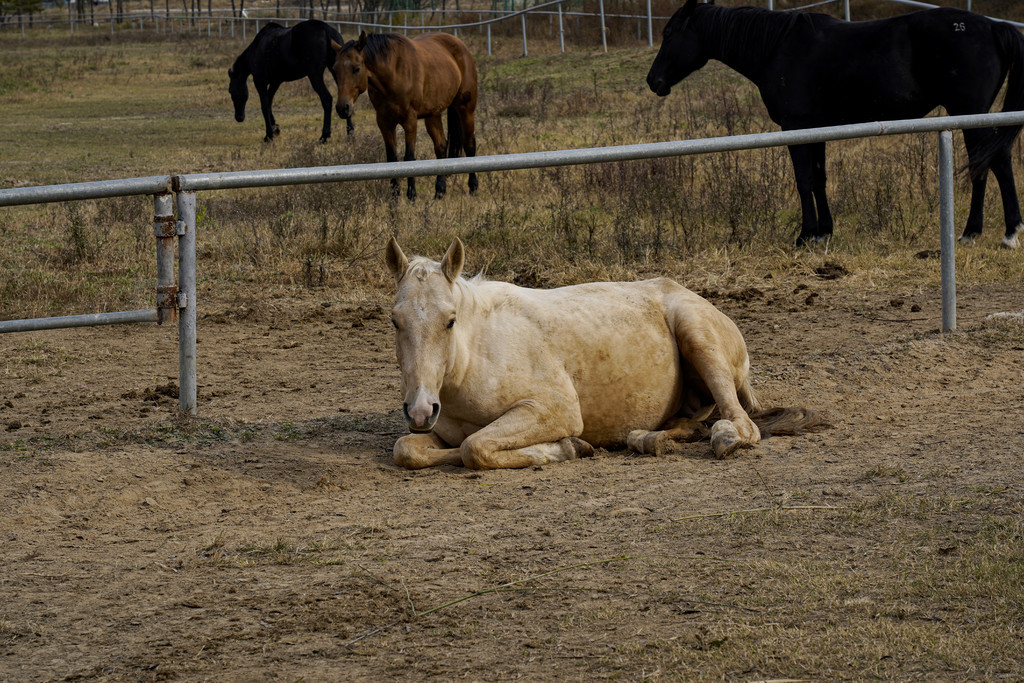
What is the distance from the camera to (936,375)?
5.88 m

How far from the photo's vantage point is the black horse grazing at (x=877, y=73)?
30.3 ft

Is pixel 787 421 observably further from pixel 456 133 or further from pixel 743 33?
pixel 456 133

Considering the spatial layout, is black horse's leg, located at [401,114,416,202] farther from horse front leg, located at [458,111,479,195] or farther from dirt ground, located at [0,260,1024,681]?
dirt ground, located at [0,260,1024,681]

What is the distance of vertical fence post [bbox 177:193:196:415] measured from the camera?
515 centimetres

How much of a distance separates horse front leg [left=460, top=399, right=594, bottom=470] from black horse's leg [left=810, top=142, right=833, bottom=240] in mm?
5557

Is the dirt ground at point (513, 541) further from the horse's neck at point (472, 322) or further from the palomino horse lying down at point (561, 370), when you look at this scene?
the horse's neck at point (472, 322)

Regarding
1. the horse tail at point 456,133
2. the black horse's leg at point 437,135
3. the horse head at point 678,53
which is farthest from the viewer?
the horse tail at point 456,133

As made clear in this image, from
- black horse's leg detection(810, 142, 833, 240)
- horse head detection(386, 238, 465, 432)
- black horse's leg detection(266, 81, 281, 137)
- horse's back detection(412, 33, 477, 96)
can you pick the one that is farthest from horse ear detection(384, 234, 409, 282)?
black horse's leg detection(266, 81, 281, 137)

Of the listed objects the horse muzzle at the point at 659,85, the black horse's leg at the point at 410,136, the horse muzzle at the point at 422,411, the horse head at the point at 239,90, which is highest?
the horse head at the point at 239,90

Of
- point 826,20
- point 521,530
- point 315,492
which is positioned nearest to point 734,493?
point 521,530

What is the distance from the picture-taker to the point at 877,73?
31.2ft

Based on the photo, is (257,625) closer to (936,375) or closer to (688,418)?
(688,418)

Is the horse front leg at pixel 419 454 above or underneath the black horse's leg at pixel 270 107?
underneath

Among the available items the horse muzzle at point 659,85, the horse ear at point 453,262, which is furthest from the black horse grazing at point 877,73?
the horse ear at point 453,262
